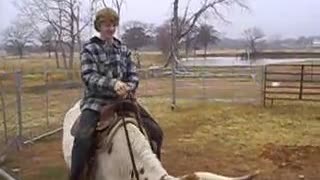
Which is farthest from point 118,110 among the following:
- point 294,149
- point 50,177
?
point 294,149

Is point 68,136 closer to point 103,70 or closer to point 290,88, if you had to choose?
point 103,70

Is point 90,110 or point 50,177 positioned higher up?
point 90,110

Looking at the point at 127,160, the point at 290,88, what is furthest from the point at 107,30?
the point at 290,88

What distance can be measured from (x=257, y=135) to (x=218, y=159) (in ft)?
6.91

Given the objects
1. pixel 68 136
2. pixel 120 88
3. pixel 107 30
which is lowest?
pixel 68 136

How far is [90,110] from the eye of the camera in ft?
13.3

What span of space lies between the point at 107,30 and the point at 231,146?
5.13 m

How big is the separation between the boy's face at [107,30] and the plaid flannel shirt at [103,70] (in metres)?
0.06

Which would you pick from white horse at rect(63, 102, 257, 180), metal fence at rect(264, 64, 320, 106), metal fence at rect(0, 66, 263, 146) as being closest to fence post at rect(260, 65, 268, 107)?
metal fence at rect(264, 64, 320, 106)

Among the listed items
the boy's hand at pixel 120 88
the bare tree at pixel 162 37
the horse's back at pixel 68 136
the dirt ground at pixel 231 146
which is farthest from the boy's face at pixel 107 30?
the bare tree at pixel 162 37

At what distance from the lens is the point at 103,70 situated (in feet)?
13.0

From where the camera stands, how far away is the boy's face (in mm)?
3875

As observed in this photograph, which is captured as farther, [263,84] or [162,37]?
[162,37]

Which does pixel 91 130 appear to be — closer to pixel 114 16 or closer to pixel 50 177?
pixel 114 16
